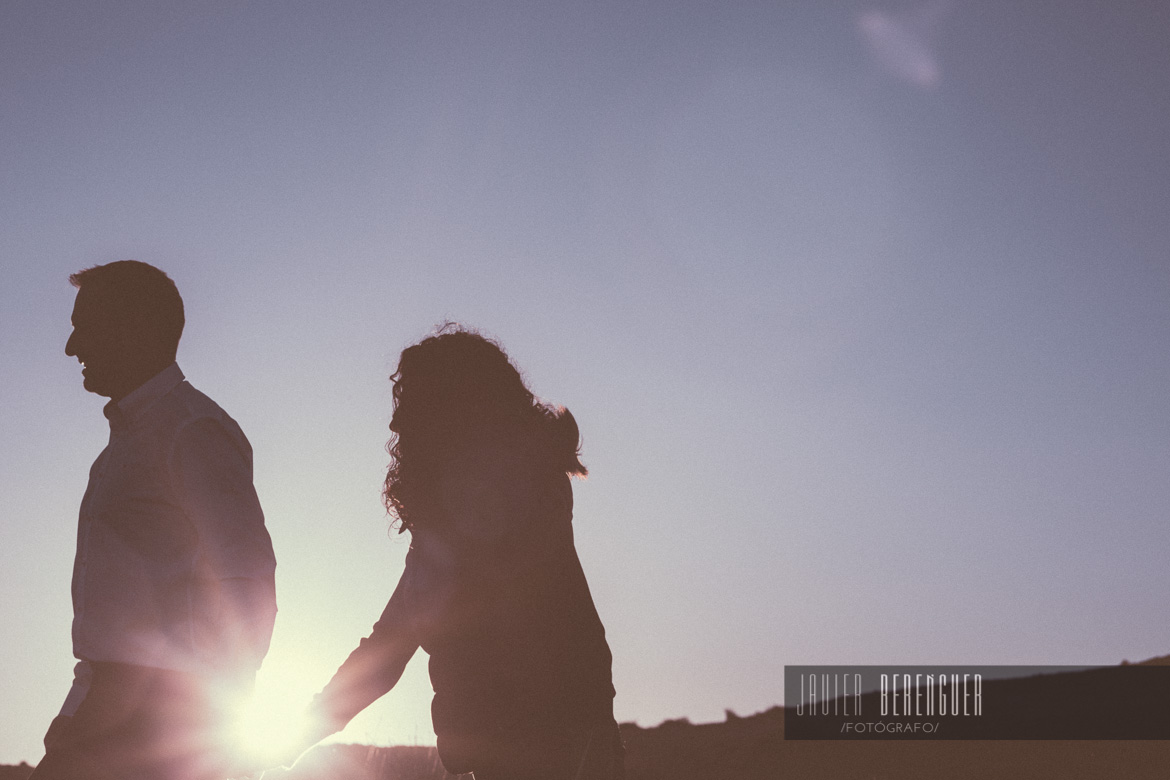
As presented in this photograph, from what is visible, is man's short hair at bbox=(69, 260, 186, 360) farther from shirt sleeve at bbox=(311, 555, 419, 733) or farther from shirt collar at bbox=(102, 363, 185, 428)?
shirt sleeve at bbox=(311, 555, 419, 733)

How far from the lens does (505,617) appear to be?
3.07 meters

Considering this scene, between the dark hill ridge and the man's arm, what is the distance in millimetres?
7826

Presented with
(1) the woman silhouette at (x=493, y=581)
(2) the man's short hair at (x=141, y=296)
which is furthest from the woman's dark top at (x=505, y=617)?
(2) the man's short hair at (x=141, y=296)

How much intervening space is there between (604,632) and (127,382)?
1931 millimetres

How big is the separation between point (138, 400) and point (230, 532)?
65 cm

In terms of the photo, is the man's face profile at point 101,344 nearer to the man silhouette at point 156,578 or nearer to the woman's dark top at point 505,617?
the man silhouette at point 156,578

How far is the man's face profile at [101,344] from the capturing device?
3639 millimetres

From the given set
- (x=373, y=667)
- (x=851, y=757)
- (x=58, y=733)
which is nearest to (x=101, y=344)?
(x=58, y=733)

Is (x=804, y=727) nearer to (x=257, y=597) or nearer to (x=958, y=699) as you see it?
(x=958, y=699)

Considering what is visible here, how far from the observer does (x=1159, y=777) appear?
460 inches

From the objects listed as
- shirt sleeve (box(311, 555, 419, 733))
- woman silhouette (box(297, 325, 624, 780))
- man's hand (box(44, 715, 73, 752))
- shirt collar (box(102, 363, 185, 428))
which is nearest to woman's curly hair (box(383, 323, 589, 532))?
woman silhouette (box(297, 325, 624, 780))

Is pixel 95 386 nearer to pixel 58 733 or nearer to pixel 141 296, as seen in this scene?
pixel 141 296

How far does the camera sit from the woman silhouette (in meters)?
2.99

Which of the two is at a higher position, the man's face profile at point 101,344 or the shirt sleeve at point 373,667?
the man's face profile at point 101,344
